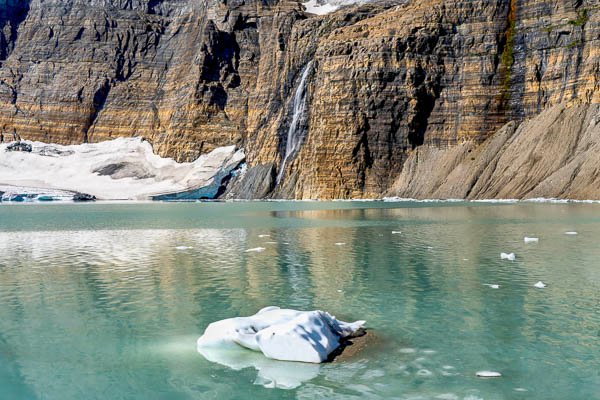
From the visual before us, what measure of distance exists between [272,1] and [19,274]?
449ft

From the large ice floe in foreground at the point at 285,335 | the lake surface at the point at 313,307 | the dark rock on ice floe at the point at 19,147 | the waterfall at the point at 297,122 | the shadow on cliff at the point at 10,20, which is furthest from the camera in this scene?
the shadow on cliff at the point at 10,20

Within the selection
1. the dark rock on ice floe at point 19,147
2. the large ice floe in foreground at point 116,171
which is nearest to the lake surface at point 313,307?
the large ice floe in foreground at point 116,171

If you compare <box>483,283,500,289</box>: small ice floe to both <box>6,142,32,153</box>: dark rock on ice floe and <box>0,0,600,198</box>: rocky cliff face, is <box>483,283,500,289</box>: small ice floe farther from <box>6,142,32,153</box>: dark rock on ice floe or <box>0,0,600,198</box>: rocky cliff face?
<box>6,142,32,153</box>: dark rock on ice floe

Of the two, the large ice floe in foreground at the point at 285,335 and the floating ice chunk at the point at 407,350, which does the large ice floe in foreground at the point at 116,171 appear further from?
the floating ice chunk at the point at 407,350

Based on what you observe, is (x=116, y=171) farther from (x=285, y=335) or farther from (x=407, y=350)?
(x=407, y=350)

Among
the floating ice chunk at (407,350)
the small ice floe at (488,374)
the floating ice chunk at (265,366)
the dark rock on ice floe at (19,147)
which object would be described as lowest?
the floating ice chunk at (265,366)

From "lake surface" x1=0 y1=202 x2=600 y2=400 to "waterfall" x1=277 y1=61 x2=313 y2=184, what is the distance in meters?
83.2

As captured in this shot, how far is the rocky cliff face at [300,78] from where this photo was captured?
96500mm

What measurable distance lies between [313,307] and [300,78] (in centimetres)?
10763

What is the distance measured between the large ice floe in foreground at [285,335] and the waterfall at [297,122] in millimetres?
100575

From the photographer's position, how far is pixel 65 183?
474ft

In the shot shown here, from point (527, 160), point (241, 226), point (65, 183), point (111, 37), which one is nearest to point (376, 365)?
point (241, 226)

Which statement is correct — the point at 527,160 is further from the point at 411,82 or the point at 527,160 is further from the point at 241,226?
the point at 241,226

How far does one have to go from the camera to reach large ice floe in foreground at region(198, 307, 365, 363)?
36.6 ft
